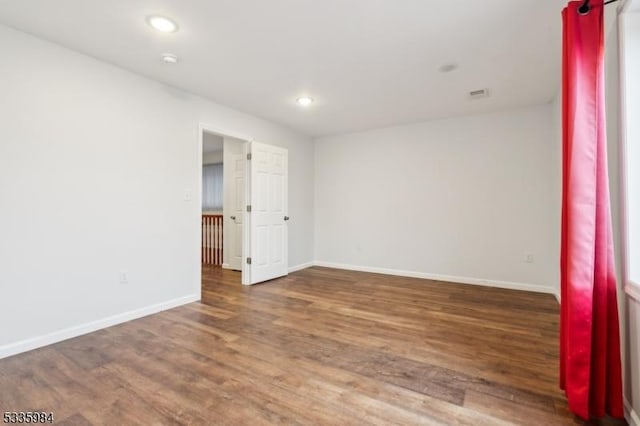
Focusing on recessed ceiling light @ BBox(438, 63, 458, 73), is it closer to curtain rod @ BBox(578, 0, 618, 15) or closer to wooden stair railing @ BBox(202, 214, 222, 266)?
curtain rod @ BBox(578, 0, 618, 15)

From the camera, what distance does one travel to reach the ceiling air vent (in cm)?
351

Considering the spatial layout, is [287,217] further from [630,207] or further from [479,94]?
[630,207]

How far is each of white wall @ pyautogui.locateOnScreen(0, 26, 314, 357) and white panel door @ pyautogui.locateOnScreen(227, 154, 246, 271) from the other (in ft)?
5.88

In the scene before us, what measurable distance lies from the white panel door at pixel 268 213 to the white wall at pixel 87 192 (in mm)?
886

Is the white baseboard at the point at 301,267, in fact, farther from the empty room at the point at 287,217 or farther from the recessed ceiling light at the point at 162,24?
the recessed ceiling light at the point at 162,24

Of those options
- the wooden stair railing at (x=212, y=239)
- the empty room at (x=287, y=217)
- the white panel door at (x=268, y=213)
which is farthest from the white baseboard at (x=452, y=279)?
the wooden stair railing at (x=212, y=239)

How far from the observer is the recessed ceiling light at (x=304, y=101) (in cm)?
379

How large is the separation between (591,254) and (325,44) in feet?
7.58

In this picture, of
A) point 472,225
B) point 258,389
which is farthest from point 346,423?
point 472,225

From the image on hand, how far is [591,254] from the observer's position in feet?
4.95

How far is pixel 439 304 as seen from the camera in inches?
137

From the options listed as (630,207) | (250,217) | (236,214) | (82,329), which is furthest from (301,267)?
(630,207)

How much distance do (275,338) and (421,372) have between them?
3.89 feet

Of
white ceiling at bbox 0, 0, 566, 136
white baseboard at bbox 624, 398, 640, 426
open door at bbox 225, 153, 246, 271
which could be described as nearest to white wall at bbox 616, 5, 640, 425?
white baseboard at bbox 624, 398, 640, 426
